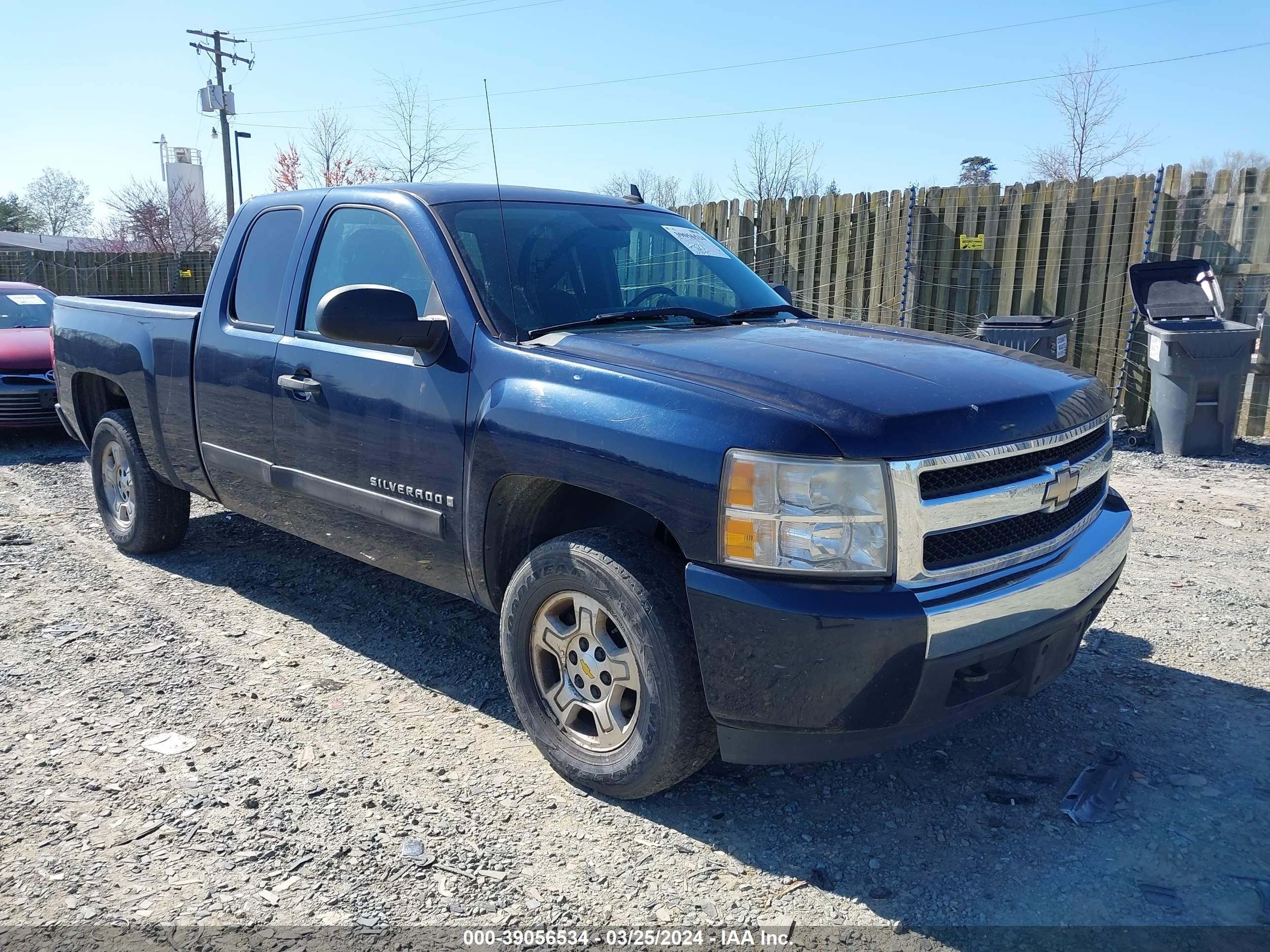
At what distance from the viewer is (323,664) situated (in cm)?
404

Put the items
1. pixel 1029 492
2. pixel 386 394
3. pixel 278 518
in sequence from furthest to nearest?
pixel 278 518 → pixel 386 394 → pixel 1029 492

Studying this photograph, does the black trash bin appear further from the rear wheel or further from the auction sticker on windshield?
the rear wheel

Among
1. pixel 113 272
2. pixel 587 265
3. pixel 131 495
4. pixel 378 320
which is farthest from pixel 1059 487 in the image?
pixel 113 272

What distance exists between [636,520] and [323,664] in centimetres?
174

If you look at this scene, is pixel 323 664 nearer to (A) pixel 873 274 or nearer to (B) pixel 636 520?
(B) pixel 636 520

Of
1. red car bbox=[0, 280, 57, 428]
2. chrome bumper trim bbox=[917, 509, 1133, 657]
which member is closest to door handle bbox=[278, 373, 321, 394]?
chrome bumper trim bbox=[917, 509, 1133, 657]

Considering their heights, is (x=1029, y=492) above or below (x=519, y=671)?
above

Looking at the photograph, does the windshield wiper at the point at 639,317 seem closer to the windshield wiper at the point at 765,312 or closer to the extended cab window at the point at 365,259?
the windshield wiper at the point at 765,312

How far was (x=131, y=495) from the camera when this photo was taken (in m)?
5.36

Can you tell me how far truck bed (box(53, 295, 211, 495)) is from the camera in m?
4.64

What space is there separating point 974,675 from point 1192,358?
6551 mm

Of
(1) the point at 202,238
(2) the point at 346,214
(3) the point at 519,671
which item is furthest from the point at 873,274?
(1) the point at 202,238

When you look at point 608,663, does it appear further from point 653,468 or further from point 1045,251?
point 1045,251

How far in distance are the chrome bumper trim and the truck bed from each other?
3600 millimetres
